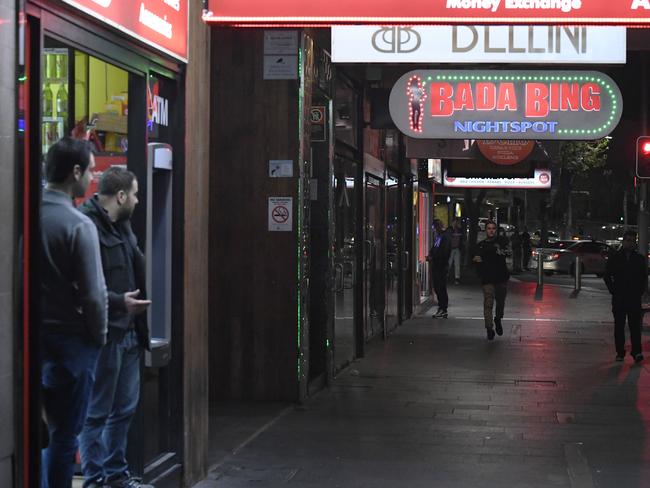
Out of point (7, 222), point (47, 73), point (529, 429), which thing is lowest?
point (529, 429)

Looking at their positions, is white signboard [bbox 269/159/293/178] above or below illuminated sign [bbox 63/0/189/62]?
below

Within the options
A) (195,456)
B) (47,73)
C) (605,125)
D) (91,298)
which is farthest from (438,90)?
(91,298)

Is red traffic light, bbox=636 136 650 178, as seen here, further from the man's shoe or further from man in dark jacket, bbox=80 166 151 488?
the man's shoe

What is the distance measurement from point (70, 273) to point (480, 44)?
4.60m

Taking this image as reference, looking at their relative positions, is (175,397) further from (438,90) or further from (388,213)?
(388,213)

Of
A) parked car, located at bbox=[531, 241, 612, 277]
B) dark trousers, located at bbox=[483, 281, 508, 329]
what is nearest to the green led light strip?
dark trousers, located at bbox=[483, 281, 508, 329]

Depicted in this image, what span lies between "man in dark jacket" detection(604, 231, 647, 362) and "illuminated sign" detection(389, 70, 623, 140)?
2.90 metres

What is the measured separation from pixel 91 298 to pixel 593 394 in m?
7.50

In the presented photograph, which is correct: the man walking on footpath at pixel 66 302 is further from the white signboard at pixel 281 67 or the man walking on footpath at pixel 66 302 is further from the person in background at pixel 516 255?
the person in background at pixel 516 255

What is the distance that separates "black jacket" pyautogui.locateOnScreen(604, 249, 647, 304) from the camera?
13.6 m

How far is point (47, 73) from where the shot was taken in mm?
5523

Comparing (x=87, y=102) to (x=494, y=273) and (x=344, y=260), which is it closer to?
(x=344, y=260)

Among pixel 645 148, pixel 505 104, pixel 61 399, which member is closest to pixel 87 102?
pixel 61 399

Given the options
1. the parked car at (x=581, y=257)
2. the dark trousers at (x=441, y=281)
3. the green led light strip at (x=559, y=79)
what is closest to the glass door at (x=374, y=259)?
the green led light strip at (x=559, y=79)
